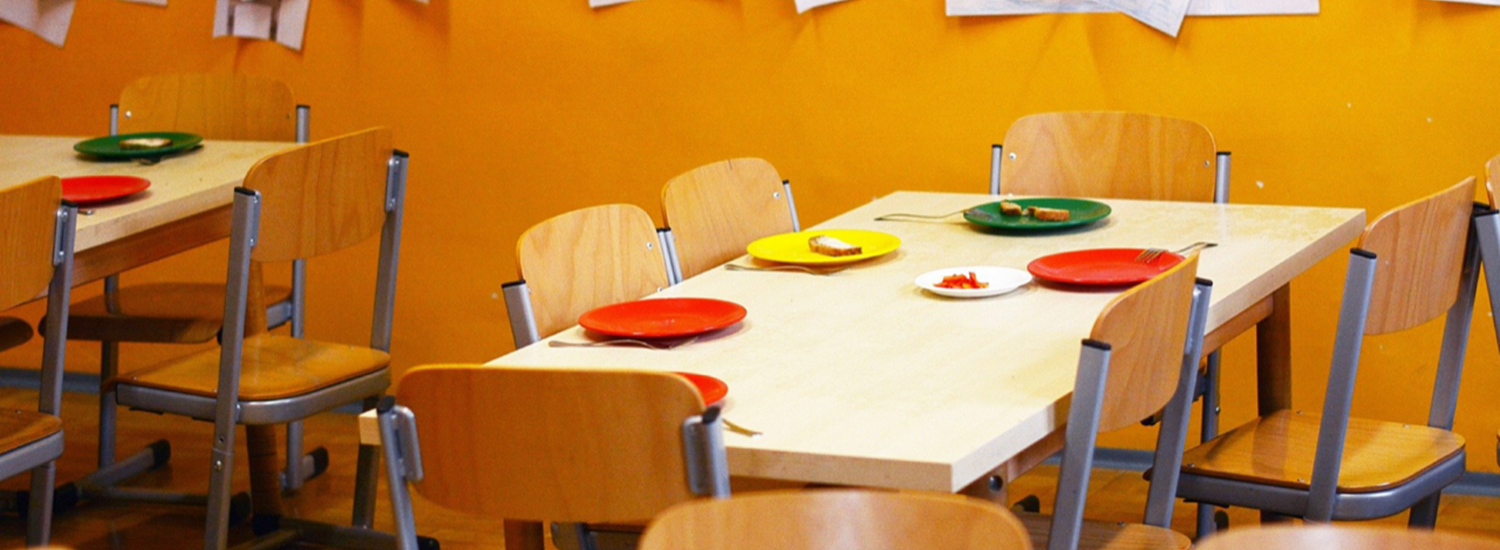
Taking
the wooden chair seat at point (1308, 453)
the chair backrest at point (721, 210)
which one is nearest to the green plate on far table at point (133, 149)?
the chair backrest at point (721, 210)

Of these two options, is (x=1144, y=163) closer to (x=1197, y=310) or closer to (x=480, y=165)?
(x=1197, y=310)

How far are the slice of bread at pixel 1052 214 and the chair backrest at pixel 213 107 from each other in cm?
173

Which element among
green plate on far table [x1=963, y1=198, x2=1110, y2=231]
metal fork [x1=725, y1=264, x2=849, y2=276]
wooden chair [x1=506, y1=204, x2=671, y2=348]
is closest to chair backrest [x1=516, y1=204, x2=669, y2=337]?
wooden chair [x1=506, y1=204, x2=671, y2=348]

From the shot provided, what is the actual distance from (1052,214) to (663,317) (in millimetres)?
776

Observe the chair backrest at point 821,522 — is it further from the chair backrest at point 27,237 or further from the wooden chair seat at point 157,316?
the wooden chair seat at point 157,316

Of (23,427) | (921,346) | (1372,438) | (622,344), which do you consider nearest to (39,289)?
(23,427)

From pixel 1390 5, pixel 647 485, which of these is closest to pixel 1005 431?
pixel 647 485

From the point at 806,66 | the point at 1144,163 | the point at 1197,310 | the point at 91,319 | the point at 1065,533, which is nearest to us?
the point at 1065,533

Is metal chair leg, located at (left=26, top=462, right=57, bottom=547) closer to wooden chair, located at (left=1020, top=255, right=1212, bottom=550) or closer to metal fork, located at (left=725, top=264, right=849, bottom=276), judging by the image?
metal fork, located at (left=725, top=264, right=849, bottom=276)

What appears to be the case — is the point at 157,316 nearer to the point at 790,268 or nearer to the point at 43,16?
the point at 43,16

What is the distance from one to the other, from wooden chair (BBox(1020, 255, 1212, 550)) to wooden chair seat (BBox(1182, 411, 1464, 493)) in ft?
0.69

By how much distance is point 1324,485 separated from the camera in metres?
2.04

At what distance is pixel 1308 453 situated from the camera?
87.8 inches

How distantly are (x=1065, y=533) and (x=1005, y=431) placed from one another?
0.20m
